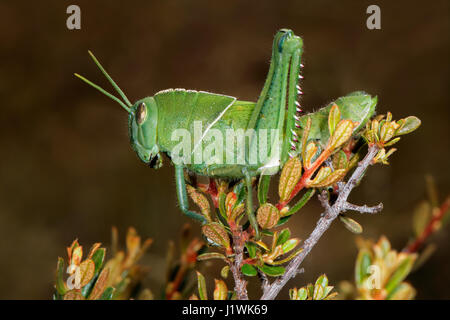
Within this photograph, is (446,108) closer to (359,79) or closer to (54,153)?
(359,79)

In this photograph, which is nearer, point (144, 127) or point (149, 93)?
point (144, 127)

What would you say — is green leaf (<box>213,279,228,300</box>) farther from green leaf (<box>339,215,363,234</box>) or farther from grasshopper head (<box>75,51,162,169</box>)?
grasshopper head (<box>75,51,162,169</box>)

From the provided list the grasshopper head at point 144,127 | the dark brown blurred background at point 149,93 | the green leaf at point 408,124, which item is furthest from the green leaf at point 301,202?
the dark brown blurred background at point 149,93

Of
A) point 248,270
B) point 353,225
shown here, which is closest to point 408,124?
point 353,225

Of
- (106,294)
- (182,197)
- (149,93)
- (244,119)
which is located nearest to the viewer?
(106,294)

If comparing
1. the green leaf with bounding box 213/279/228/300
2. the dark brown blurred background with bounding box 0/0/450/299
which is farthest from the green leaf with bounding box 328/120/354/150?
the dark brown blurred background with bounding box 0/0/450/299

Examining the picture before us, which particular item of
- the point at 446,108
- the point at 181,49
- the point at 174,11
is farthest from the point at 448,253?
the point at 174,11

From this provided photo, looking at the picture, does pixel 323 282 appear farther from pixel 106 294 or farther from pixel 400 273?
pixel 106 294
